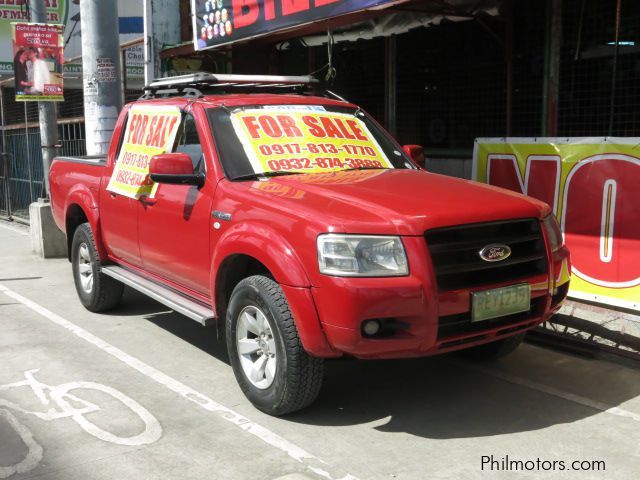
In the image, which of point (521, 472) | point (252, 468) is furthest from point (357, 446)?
point (521, 472)

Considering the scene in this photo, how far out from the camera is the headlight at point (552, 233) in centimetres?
457

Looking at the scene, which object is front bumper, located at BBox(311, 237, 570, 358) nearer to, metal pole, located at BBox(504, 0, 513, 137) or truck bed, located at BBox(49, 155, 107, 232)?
truck bed, located at BBox(49, 155, 107, 232)

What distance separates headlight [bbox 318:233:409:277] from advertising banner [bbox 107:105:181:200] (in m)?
2.22

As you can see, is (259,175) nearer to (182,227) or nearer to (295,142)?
(295,142)

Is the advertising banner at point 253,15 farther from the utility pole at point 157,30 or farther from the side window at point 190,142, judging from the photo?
the side window at point 190,142

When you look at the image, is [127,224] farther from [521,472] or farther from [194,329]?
[521,472]

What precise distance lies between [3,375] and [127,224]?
1.55m

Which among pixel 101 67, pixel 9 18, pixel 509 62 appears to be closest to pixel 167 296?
pixel 509 62

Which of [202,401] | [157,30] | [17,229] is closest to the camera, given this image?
[202,401]

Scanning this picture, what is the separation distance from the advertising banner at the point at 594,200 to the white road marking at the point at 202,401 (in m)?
2.99

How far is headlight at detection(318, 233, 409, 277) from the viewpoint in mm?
3922

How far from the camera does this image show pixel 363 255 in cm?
394

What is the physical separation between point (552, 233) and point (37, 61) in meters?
8.37

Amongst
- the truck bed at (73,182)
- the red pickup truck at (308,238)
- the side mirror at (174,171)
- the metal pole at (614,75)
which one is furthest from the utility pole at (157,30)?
the metal pole at (614,75)
